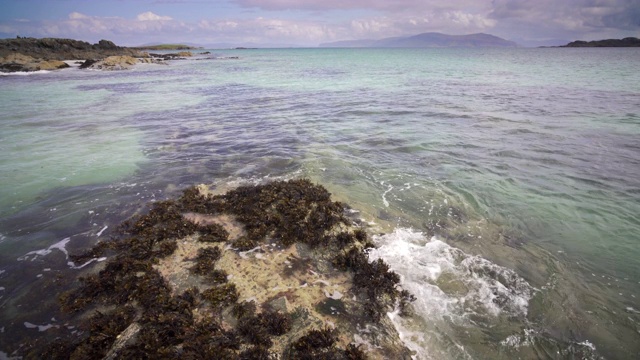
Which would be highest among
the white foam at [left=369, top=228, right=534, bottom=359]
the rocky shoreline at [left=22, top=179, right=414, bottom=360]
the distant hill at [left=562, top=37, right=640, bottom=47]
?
the distant hill at [left=562, top=37, right=640, bottom=47]

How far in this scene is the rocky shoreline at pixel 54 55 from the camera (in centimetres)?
4819

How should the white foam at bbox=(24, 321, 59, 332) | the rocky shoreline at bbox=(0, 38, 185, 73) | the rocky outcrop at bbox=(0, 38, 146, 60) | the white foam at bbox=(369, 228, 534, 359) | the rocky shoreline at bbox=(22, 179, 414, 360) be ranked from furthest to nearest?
the rocky outcrop at bbox=(0, 38, 146, 60) → the rocky shoreline at bbox=(0, 38, 185, 73) → the white foam at bbox=(369, 228, 534, 359) → the white foam at bbox=(24, 321, 59, 332) → the rocky shoreline at bbox=(22, 179, 414, 360)

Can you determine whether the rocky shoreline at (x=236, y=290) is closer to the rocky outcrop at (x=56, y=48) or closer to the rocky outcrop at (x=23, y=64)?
the rocky outcrop at (x=23, y=64)

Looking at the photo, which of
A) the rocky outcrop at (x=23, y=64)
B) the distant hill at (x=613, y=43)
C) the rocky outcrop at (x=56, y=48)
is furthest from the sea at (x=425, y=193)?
the distant hill at (x=613, y=43)

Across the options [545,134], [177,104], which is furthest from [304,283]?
[177,104]

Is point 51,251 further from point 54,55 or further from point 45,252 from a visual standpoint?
point 54,55

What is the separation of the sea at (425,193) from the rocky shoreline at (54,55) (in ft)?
121

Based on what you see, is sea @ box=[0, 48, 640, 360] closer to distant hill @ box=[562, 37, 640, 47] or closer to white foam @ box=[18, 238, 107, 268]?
white foam @ box=[18, 238, 107, 268]

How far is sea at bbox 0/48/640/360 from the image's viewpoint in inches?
201

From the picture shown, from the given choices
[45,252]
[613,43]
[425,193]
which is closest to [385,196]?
[425,193]

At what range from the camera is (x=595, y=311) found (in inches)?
209

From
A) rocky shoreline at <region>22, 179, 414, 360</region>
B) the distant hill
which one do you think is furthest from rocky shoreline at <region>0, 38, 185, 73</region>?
the distant hill

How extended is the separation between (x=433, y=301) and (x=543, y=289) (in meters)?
2.27

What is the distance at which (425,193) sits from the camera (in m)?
9.48
